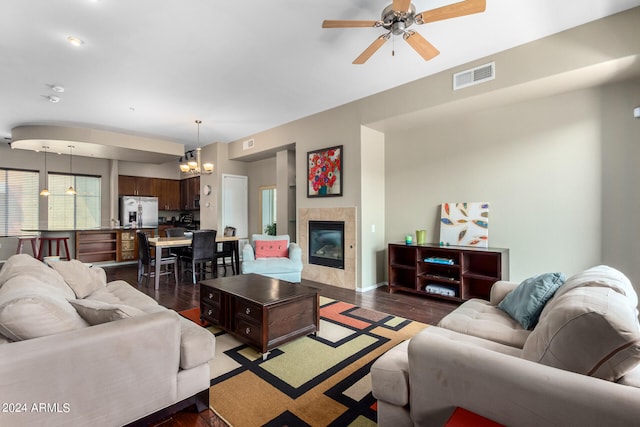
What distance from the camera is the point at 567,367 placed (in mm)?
1149

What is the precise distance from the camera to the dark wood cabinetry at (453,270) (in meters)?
3.79

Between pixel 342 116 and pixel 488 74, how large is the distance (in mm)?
2209

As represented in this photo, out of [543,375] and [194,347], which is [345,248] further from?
[543,375]

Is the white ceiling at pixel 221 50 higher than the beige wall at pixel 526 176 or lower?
higher

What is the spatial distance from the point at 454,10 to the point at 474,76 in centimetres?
164

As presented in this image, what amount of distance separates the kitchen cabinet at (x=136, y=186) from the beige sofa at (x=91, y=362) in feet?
24.4

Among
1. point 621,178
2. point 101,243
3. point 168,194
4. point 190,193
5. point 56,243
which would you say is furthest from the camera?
point 168,194

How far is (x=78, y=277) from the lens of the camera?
9.21 ft

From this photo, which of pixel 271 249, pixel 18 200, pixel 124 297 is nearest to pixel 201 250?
pixel 271 249

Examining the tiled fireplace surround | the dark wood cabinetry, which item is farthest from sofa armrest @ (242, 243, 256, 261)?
the dark wood cabinetry

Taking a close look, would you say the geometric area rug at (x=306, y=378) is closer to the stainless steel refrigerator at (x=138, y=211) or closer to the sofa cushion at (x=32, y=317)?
the sofa cushion at (x=32, y=317)

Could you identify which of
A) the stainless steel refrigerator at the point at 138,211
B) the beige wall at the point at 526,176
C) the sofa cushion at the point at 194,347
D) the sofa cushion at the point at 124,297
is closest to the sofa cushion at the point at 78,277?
the sofa cushion at the point at 124,297

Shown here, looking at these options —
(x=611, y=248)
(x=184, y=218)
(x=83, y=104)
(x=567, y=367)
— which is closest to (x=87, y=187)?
(x=184, y=218)

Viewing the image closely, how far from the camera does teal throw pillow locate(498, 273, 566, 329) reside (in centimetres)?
199
